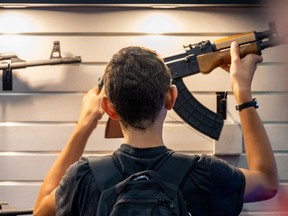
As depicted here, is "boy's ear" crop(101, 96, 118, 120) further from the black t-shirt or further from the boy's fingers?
the boy's fingers

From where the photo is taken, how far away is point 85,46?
2457 millimetres

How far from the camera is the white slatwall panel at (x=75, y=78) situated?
2441mm

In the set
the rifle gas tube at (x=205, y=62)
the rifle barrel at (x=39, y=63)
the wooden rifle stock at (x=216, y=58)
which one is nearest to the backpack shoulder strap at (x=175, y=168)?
the rifle gas tube at (x=205, y=62)

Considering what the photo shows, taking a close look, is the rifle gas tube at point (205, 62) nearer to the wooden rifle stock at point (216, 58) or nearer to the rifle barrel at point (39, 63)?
the wooden rifle stock at point (216, 58)

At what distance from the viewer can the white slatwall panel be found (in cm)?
244

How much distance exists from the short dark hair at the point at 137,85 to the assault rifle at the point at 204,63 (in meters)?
0.75

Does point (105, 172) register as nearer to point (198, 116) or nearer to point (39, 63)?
point (198, 116)

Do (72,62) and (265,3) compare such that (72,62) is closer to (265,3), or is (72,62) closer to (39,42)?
(39,42)

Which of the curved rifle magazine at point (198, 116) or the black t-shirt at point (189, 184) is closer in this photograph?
→ the black t-shirt at point (189, 184)

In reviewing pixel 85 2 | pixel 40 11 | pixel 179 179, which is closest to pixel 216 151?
pixel 85 2

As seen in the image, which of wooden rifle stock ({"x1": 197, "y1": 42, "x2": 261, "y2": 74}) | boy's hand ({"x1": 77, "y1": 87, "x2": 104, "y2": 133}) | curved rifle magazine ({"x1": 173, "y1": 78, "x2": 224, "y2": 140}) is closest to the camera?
boy's hand ({"x1": 77, "y1": 87, "x2": 104, "y2": 133})

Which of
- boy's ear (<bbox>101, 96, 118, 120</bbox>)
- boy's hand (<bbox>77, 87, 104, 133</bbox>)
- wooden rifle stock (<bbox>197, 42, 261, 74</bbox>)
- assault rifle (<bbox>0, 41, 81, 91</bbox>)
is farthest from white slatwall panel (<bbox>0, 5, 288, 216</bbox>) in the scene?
boy's ear (<bbox>101, 96, 118, 120</bbox>)

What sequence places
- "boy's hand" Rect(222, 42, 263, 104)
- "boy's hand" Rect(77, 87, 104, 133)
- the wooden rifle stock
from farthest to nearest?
the wooden rifle stock
"boy's hand" Rect(77, 87, 104, 133)
"boy's hand" Rect(222, 42, 263, 104)

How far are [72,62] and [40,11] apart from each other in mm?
324
